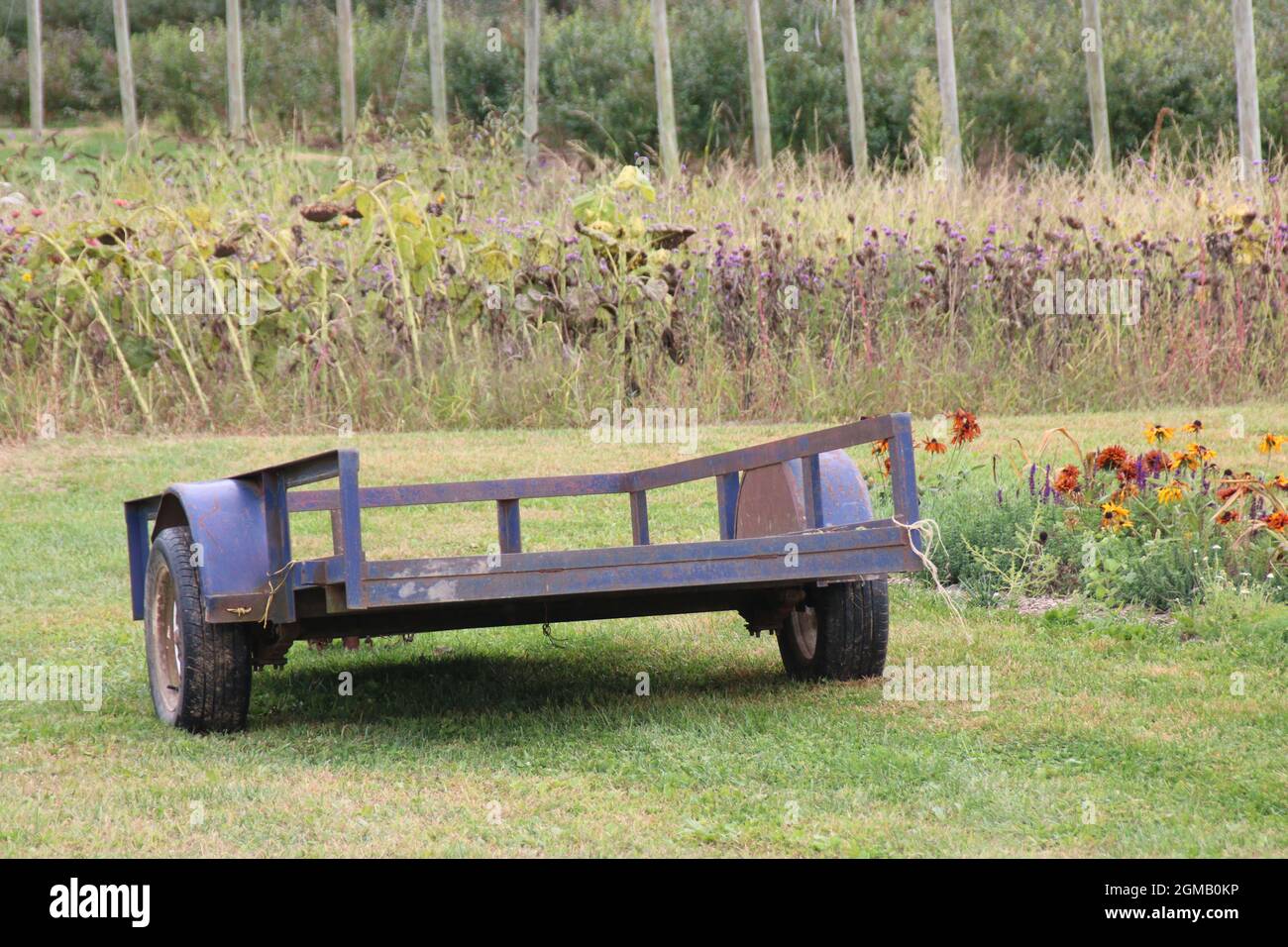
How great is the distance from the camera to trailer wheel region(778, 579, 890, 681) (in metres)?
5.14

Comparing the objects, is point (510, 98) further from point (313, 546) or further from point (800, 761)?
point (800, 761)

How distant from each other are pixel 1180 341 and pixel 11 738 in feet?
Answer: 30.5

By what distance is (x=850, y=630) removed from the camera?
518 centimetres

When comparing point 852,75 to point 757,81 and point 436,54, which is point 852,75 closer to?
point 757,81

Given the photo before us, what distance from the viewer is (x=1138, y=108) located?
30.2 meters

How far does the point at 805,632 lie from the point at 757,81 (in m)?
17.7

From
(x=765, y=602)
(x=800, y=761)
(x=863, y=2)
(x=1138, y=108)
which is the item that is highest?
(x=863, y=2)

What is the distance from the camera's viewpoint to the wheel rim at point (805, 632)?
5406 mm

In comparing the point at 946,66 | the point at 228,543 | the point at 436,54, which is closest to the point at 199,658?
the point at 228,543

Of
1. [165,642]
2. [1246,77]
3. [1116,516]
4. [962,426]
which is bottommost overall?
[165,642]

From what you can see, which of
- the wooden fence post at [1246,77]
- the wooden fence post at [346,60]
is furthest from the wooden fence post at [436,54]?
the wooden fence post at [1246,77]

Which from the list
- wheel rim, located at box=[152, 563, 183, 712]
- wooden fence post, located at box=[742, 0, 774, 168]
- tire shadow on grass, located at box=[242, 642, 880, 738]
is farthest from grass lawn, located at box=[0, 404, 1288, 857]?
wooden fence post, located at box=[742, 0, 774, 168]

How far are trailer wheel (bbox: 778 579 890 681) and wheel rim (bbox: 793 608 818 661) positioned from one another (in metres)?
0.04
